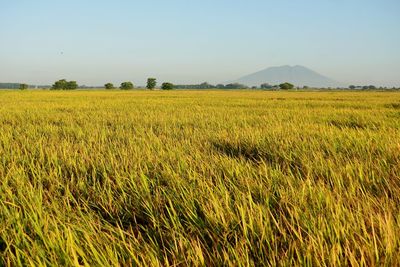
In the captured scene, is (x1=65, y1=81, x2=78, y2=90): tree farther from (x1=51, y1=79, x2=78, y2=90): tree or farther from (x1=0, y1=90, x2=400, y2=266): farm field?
(x1=0, y1=90, x2=400, y2=266): farm field

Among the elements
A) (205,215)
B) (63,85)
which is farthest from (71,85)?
(205,215)

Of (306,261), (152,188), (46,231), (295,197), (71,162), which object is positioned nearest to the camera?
(306,261)

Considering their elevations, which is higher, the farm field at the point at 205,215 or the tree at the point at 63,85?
the tree at the point at 63,85

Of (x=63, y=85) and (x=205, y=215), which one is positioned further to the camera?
(x=63, y=85)

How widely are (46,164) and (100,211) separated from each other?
3.65 ft

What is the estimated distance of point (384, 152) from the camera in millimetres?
2910

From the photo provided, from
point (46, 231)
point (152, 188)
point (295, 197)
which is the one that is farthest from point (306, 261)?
point (152, 188)

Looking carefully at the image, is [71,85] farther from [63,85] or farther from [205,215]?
[205,215]

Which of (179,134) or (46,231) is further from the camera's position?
(179,134)

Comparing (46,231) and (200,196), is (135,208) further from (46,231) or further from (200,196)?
(46,231)

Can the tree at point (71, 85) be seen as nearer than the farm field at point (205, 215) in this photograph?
No

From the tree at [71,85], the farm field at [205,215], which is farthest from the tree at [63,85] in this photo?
the farm field at [205,215]

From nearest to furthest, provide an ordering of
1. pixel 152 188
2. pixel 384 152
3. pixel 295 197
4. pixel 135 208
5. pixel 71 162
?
pixel 295 197, pixel 135 208, pixel 152 188, pixel 71 162, pixel 384 152

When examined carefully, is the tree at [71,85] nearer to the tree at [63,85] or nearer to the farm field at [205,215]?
the tree at [63,85]
